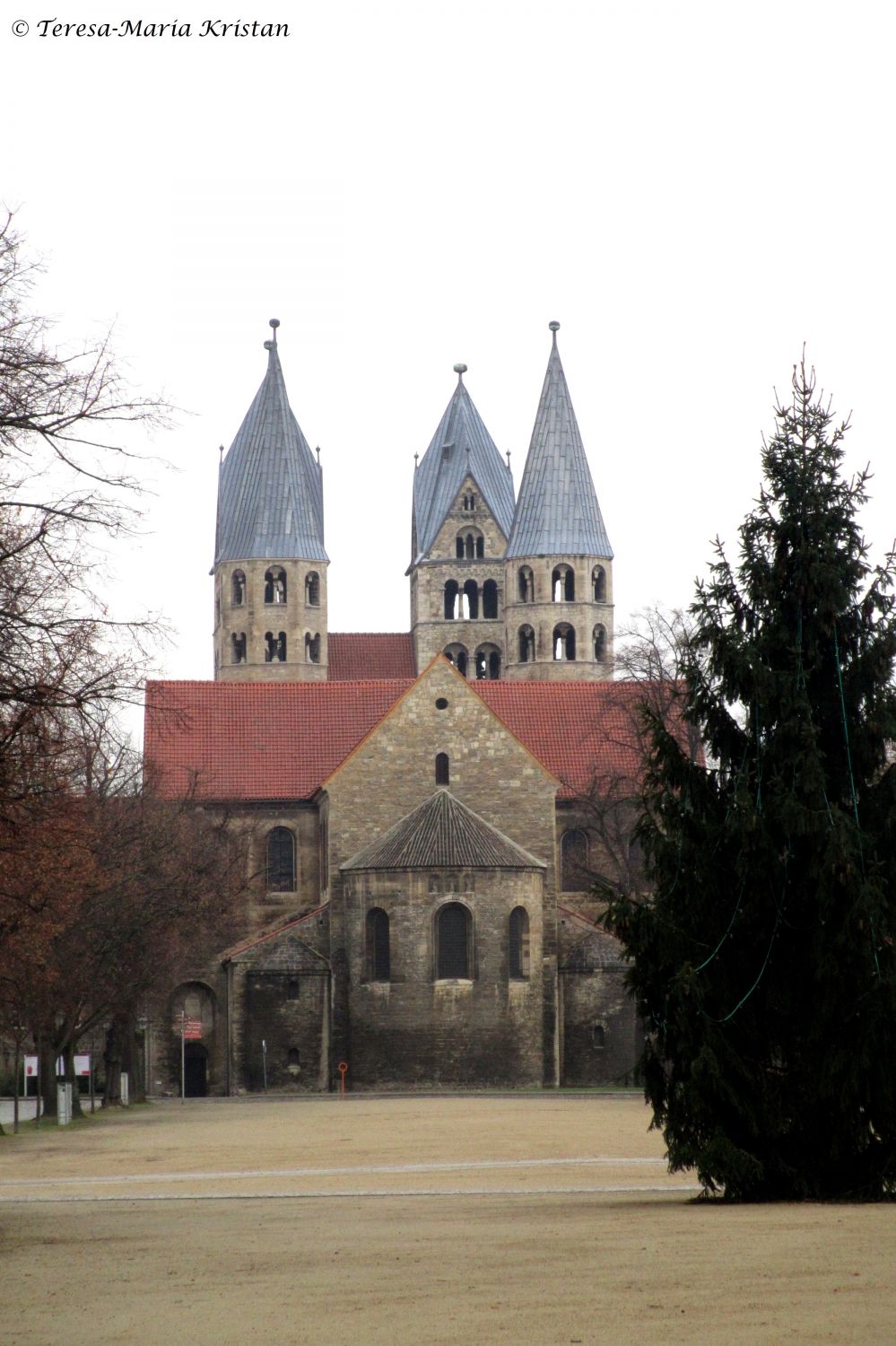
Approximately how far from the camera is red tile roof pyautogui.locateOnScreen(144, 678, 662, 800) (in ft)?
238

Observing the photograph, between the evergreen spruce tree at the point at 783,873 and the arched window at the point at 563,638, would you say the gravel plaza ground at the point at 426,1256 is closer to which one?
the evergreen spruce tree at the point at 783,873

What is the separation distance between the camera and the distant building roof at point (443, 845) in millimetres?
64188

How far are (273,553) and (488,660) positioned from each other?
1249 centimetres

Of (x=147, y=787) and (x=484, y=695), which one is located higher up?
(x=484, y=695)

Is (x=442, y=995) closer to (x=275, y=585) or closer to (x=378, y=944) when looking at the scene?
(x=378, y=944)

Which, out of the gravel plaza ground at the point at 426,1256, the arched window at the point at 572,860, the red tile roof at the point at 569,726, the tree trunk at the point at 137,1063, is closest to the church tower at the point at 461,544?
the red tile roof at the point at 569,726

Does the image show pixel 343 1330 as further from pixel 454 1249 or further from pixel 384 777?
pixel 384 777

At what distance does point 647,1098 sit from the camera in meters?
23.2

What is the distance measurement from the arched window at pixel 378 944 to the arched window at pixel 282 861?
8.04m

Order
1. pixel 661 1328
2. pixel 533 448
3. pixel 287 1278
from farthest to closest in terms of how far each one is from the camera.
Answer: pixel 533 448 < pixel 287 1278 < pixel 661 1328

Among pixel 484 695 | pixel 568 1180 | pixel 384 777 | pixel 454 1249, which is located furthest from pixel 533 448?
pixel 454 1249

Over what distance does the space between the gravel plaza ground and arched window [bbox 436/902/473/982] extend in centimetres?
3004

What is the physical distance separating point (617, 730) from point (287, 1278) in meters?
59.7

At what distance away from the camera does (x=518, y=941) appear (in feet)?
211
